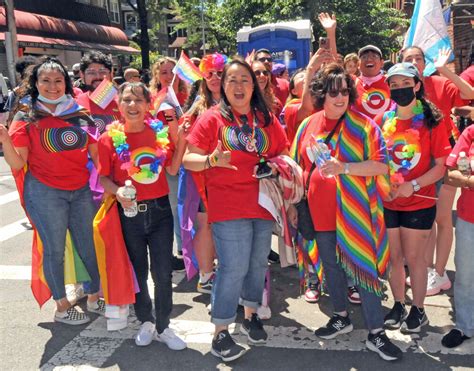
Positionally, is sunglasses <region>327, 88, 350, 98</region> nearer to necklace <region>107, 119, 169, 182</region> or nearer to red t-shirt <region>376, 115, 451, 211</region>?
red t-shirt <region>376, 115, 451, 211</region>

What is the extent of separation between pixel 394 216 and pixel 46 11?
24498 mm

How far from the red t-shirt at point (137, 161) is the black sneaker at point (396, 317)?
6.49 ft

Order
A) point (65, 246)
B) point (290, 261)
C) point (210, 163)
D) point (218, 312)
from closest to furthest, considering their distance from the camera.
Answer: point (210, 163) < point (218, 312) < point (290, 261) < point (65, 246)

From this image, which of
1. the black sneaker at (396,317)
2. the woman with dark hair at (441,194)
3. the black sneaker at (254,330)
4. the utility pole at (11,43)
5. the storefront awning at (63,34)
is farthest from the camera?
the storefront awning at (63,34)

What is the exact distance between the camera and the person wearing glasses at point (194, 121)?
4367 millimetres

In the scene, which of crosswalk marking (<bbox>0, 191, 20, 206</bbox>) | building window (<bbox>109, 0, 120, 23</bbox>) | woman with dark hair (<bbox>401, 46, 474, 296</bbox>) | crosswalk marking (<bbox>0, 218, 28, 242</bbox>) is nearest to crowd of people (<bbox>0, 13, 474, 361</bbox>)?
woman with dark hair (<bbox>401, 46, 474, 296</bbox>)

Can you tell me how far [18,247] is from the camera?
6.30 meters

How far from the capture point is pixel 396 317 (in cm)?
389

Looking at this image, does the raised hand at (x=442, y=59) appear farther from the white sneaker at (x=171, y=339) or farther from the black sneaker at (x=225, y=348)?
the white sneaker at (x=171, y=339)

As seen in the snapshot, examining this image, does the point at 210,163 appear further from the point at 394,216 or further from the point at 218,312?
the point at 394,216

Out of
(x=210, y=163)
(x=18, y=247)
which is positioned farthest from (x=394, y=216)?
(x=18, y=247)

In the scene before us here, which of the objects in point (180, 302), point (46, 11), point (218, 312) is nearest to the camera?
point (218, 312)

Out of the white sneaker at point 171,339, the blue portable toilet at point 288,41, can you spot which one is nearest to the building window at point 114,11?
the blue portable toilet at point 288,41

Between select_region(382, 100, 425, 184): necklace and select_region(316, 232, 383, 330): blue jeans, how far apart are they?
64 cm
